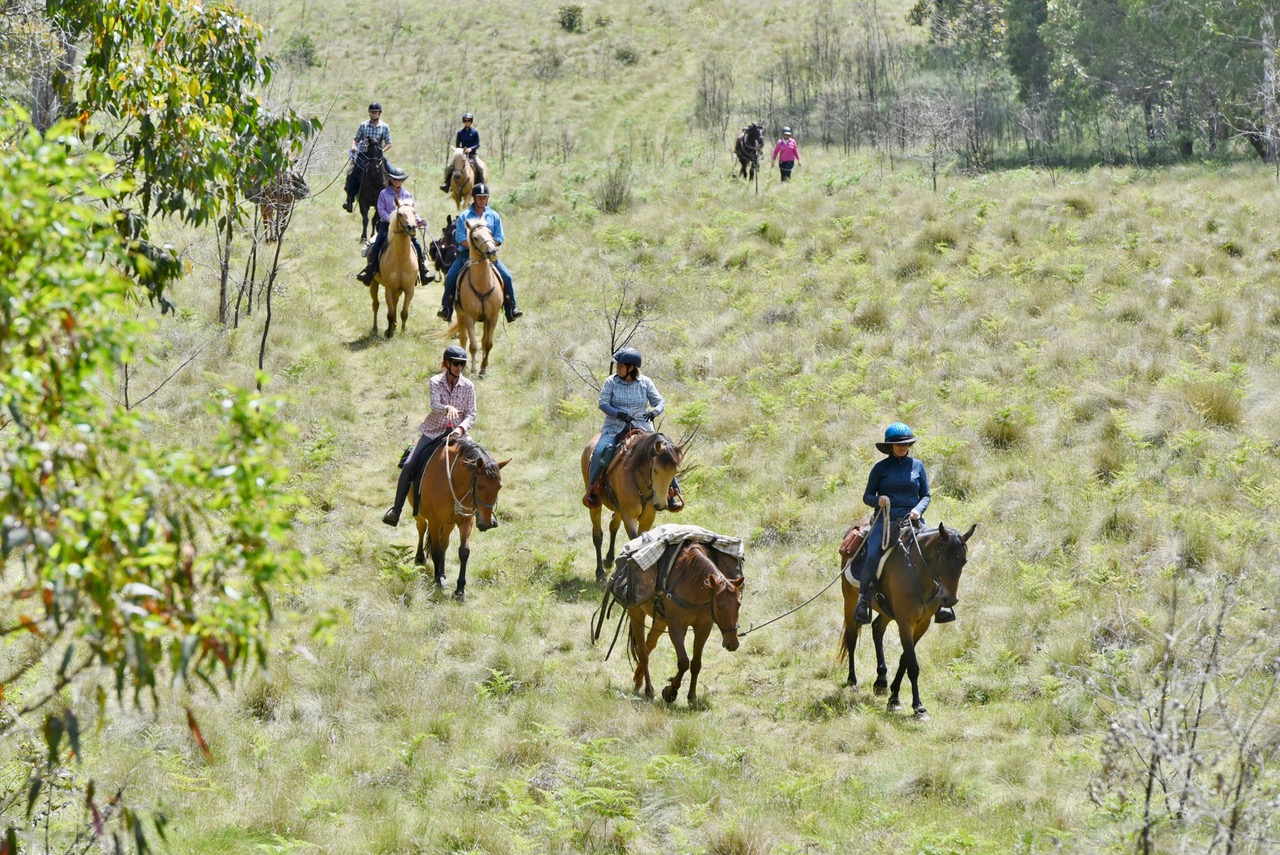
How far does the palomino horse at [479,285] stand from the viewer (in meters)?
19.8

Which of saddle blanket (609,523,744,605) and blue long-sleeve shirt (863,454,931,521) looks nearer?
saddle blanket (609,523,744,605)

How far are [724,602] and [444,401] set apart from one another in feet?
16.2

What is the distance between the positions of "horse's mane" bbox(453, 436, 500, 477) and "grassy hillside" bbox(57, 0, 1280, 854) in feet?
4.94

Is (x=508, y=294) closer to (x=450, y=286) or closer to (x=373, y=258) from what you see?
(x=450, y=286)

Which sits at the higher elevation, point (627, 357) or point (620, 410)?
point (627, 357)

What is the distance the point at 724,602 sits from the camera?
10836mm

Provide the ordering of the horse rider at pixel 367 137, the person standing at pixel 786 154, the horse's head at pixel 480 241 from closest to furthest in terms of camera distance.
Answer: the horse's head at pixel 480 241 < the horse rider at pixel 367 137 < the person standing at pixel 786 154

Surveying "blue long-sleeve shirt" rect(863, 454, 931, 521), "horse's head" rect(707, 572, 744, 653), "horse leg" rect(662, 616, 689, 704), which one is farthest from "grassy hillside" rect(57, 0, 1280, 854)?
"blue long-sleeve shirt" rect(863, 454, 931, 521)

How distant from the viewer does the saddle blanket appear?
36.6 ft

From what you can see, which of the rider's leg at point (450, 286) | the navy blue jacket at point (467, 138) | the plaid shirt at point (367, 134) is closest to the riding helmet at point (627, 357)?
the rider's leg at point (450, 286)

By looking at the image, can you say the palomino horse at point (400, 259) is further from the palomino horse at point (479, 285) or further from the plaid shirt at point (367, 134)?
the plaid shirt at point (367, 134)

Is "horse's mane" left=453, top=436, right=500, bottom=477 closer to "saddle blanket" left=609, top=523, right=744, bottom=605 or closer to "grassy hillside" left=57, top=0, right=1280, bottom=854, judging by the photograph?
"grassy hillside" left=57, top=0, right=1280, bottom=854

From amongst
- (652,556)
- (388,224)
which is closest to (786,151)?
(388,224)

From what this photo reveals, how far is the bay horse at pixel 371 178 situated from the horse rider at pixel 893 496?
54.2 ft
